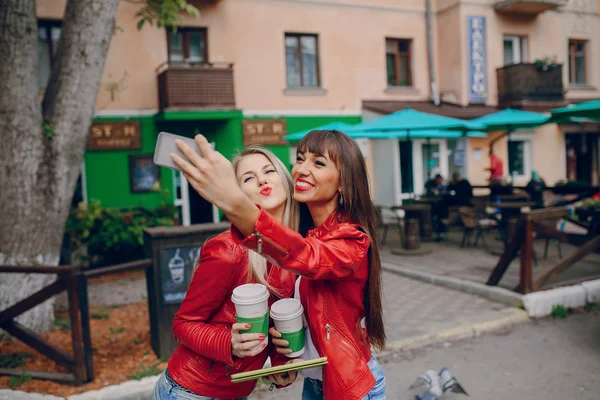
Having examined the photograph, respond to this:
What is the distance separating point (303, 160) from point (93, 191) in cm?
1090

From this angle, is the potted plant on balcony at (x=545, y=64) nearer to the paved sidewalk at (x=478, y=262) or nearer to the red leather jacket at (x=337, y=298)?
the paved sidewalk at (x=478, y=262)

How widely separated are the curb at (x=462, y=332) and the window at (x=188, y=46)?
32.5ft

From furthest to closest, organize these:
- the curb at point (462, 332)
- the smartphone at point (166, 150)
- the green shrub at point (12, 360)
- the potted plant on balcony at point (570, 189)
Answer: the potted plant on balcony at point (570, 189) → the curb at point (462, 332) → the green shrub at point (12, 360) → the smartphone at point (166, 150)

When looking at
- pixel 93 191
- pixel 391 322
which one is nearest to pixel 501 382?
pixel 391 322

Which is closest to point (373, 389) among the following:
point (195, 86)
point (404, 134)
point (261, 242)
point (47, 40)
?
point (261, 242)

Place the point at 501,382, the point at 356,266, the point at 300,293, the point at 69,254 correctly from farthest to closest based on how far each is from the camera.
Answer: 1. the point at 69,254
2. the point at 501,382
3. the point at 300,293
4. the point at 356,266

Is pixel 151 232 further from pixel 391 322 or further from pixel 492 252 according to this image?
pixel 492 252

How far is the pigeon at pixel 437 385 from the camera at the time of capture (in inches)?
141

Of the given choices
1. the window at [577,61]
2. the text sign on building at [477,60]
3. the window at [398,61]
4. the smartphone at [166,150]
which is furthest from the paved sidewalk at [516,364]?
the window at [577,61]

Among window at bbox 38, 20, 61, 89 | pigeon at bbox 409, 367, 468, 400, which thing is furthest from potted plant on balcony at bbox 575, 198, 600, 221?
window at bbox 38, 20, 61, 89

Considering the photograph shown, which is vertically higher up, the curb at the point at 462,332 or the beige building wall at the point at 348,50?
the beige building wall at the point at 348,50

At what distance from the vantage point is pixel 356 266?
1.64 m

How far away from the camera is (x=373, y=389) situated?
5.95 ft

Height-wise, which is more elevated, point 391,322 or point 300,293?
point 300,293
